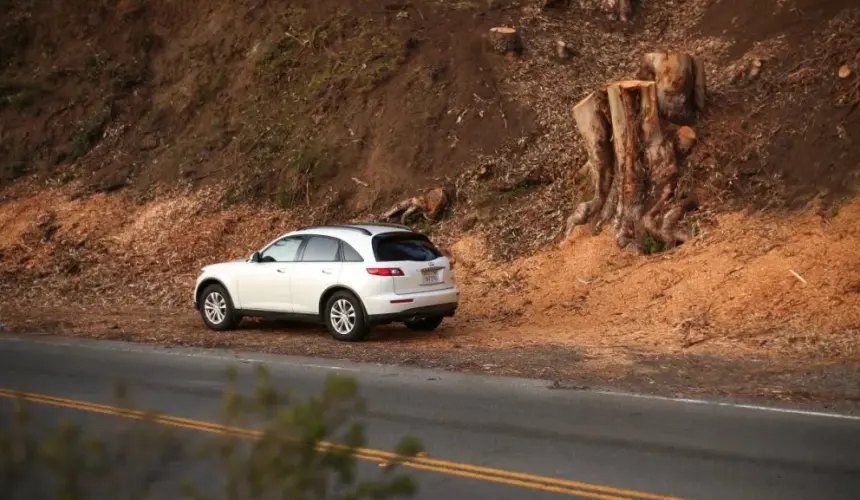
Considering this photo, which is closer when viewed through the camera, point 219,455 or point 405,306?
point 219,455

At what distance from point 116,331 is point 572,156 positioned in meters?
9.72

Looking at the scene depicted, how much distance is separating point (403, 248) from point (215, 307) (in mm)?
3644

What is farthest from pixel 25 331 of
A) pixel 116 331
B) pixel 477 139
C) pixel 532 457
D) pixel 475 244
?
pixel 532 457

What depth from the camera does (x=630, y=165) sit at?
16.6 m

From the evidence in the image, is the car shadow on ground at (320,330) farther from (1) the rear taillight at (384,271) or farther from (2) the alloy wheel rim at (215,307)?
(1) the rear taillight at (384,271)

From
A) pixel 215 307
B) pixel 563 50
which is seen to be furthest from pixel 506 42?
pixel 215 307

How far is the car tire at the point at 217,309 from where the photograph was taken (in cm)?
1514

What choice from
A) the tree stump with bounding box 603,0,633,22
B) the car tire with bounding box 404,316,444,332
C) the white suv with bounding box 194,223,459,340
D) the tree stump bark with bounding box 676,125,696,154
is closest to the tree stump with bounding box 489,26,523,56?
the tree stump with bounding box 603,0,633,22

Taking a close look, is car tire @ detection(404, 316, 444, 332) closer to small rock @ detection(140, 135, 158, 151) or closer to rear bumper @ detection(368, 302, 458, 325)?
rear bumper @ detection(368, 302, 458, 325)

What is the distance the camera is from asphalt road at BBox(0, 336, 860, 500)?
6.47 metres

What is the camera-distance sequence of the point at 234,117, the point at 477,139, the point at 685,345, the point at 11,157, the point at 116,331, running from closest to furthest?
the point at 685,345 < the point at 116,331 < the point at 477,139 < the point at 234,117 < the point at 11,157

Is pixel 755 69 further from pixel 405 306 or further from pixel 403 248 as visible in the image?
pixel 405 306

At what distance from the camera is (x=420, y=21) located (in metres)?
24.9

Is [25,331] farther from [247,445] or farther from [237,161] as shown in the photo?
[247,445]
